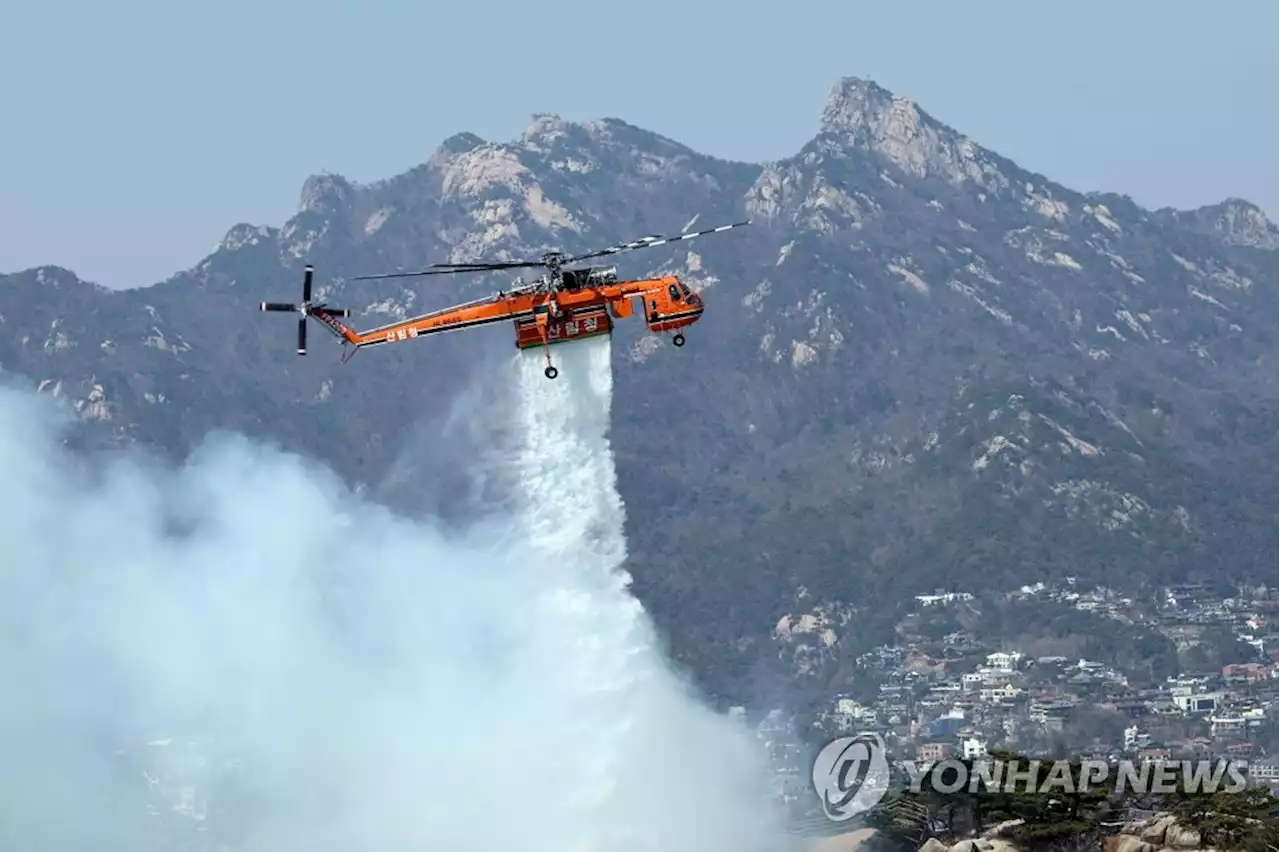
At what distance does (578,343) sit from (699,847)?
100.0 feet

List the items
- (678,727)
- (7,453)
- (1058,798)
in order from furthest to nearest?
(7,453)
(678,727)
(1058,798)

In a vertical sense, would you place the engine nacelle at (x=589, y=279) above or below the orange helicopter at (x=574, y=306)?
above

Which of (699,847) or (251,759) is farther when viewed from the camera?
(251,759)

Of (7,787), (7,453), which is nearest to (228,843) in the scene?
(7,787)

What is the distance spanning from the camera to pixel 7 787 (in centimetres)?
A: 14462

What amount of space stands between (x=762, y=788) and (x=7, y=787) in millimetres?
46904

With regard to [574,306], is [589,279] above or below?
above

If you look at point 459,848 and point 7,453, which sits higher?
point 7,453

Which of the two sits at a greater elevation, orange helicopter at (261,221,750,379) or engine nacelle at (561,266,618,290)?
engine nacelle at (561,266,618,290)

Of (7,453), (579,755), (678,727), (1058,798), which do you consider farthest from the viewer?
(7,453)

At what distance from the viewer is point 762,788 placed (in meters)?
146

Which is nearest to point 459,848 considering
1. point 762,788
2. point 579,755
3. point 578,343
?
point 579,755

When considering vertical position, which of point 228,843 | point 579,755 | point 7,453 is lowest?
point 228,843

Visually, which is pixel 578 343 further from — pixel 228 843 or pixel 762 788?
pixel 228 843
